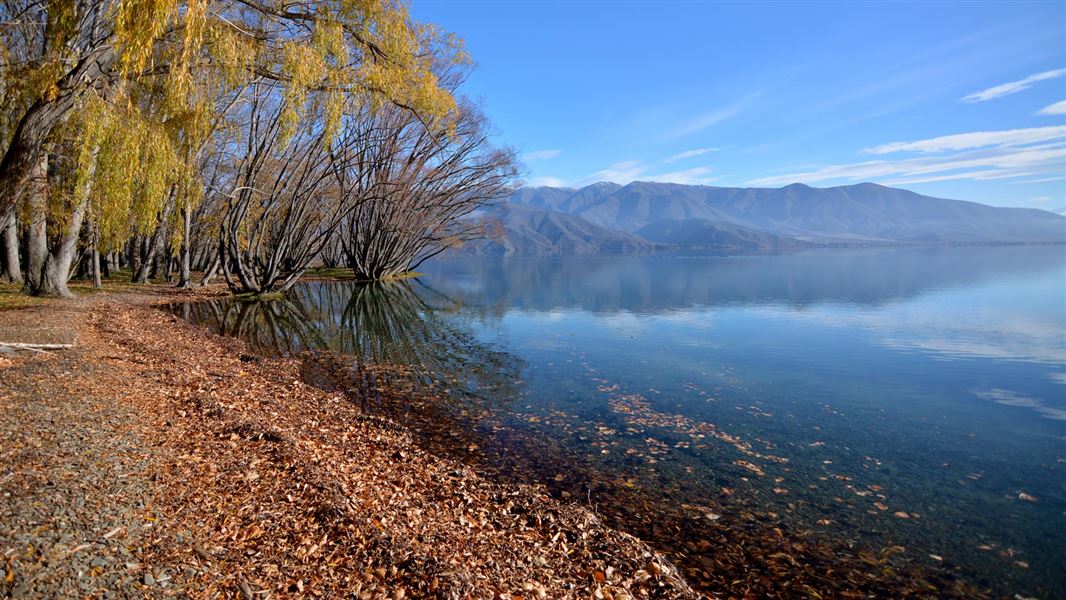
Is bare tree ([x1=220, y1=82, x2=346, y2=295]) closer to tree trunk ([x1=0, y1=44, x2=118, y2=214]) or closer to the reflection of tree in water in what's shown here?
the reflection of tree in water

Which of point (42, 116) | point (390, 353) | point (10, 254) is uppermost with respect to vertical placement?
point (42, 116)

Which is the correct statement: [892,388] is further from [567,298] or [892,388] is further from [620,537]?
[567,298]

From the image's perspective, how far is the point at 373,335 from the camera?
20406 millimetres

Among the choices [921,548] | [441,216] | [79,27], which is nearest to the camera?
[921,548]

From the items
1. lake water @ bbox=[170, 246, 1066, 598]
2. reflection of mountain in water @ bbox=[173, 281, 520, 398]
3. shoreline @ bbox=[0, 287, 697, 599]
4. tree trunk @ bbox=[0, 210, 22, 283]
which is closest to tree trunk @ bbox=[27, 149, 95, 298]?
reflection of mountain in water @ bbox=[173, 281, 520, 398]

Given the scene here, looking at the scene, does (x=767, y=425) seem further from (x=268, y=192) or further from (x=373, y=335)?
(x=268, y=192)

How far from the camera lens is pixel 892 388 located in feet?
46.0

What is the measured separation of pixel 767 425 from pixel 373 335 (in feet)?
47.2


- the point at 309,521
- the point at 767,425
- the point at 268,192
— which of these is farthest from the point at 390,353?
the point at 268,192

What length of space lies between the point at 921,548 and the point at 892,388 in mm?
8715

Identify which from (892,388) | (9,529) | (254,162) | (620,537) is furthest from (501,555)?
(254,162)

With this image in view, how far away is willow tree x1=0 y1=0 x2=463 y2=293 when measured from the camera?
29.4 ft

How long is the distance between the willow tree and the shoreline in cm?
433

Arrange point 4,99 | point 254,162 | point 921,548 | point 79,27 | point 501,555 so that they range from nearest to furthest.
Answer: point 501,555 < point 921,548 < point 79,27 < point 4,99 < point 254,162
